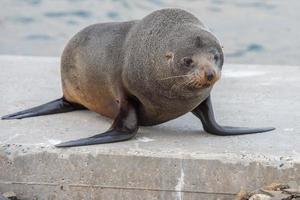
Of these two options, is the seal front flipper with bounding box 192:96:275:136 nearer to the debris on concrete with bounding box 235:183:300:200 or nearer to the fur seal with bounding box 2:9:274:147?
the fur seal with bounding box 2:9:274:147

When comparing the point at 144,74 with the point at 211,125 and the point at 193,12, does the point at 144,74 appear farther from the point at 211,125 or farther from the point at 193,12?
the point at 193,12

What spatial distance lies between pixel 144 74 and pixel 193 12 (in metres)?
9.40

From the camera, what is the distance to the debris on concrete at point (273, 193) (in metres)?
5.04

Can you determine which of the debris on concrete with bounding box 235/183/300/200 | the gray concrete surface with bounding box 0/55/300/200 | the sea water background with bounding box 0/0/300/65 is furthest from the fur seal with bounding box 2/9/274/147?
the sea water background with bounding box 0/0/300/65

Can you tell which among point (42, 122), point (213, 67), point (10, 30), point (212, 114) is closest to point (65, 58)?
point (42, 122)

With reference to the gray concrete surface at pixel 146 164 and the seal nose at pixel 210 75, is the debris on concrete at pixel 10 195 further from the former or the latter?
the seal nose at pixel 210 75

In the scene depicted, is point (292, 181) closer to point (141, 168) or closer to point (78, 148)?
point (141, 168)

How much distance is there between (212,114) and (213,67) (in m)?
0.71

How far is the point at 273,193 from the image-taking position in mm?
5066

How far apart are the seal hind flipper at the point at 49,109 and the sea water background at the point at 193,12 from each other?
6029mm

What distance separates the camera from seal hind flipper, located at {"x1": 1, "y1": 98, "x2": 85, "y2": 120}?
19.8 ft

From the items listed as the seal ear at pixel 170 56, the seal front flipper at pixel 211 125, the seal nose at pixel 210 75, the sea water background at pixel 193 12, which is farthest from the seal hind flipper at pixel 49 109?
the sea water background at pixel 193 12

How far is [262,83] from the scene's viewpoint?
708cm

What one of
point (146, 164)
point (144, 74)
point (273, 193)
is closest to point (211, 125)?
point (144, 74)
